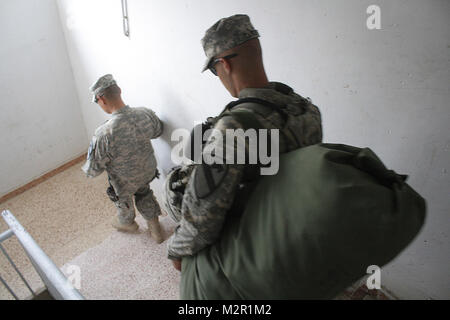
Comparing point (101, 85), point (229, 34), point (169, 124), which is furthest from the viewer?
point (169, 124)

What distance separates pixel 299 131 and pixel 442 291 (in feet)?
4.03

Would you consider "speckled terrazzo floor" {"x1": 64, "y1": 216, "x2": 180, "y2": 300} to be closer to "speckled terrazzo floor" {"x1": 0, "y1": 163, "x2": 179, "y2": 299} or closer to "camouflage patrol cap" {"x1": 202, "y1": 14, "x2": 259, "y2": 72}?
"speckled terrazzo floor" {"x1": 0, "y1": 163, "x2": 179, "y2": 299}

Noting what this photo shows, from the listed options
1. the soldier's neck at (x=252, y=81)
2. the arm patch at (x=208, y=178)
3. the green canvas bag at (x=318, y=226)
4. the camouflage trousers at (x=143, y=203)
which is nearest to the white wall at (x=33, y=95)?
the camouflage trousers at (x=143, y=203)

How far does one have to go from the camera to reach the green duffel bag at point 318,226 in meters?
0.71

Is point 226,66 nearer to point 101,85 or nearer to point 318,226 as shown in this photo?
point 318,226

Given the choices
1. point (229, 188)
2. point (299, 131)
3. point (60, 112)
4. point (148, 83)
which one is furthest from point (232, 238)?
point (60, 112)

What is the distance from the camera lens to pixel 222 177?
834mm

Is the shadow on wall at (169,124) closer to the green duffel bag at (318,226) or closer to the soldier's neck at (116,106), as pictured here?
the soldier's neck at (116,106)

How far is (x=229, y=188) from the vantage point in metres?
0.85

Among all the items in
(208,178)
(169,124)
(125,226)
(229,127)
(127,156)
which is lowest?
(125,226)

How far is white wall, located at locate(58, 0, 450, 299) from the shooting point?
1089mm

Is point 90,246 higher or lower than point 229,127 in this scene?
lower

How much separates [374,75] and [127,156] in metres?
1.78

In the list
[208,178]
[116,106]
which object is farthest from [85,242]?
[208,178]
